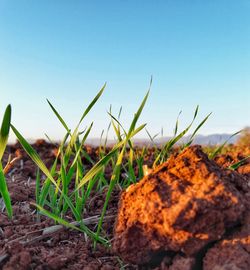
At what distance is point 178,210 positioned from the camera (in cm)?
142

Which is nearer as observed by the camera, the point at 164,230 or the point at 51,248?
the point at 164,230

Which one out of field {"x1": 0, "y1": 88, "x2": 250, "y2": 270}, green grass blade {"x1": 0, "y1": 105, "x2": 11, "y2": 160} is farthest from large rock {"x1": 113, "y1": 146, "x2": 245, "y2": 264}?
green grass blade {"x1": 0, "y1": 105, "x2": 11, "y2": 160}

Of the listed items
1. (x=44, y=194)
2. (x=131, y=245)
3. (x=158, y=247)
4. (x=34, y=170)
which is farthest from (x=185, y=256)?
(x=34, y=170)

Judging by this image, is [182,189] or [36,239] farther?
[36,239]

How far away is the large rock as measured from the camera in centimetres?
143

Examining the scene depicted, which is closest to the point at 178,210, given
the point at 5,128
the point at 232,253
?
the point at 232,253

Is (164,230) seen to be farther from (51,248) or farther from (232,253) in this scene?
(51,248)

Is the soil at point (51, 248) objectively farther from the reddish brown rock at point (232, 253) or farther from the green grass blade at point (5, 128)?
the green grass blade at point (5, 128)

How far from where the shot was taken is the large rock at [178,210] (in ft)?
4.70

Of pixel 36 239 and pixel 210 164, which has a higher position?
pixel 210 164

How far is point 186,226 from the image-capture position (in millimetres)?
1445

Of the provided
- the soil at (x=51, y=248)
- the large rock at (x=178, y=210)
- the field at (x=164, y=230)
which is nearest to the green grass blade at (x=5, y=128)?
the field at (x=164, y=230)

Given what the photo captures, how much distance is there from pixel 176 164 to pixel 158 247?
33cm

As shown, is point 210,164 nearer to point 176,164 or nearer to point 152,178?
point 176,164
